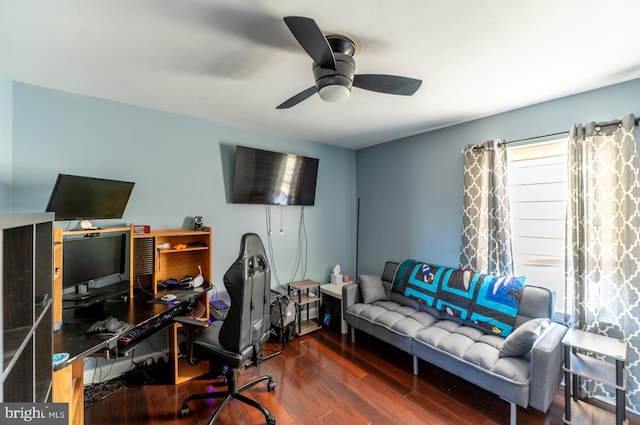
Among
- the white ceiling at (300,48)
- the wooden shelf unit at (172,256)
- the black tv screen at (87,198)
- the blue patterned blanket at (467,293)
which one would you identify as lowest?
the blue patterned blanket at (467,293)

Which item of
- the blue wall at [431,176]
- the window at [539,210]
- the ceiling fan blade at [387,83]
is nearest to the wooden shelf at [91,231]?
the ceiling fan blade at [387,83]

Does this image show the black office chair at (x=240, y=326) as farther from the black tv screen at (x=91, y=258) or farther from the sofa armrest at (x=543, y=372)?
the sofa armrest at (x=543, y=372)

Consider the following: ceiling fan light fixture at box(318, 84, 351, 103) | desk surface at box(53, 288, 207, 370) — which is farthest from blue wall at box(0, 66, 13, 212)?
ceiling fan light fixture at box(318, 84, 351, 103)

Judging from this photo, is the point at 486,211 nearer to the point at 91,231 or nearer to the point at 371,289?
the point at 371,289

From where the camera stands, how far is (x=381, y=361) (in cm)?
271

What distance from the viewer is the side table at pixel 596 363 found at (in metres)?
1.62

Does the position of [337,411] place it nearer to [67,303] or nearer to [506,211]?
[67,303]

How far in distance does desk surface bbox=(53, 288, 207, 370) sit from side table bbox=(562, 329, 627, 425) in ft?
9.45

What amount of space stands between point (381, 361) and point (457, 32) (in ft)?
9.28

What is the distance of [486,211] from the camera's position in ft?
8.84

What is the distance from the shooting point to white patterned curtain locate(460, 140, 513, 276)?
258 cm

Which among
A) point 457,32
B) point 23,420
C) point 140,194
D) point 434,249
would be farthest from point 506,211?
point 140,194

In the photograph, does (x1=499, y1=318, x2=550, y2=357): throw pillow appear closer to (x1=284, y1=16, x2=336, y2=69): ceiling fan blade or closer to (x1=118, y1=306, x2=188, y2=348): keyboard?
(x1=284, y1=16, x2=336, y2=69): ceiling fan blade

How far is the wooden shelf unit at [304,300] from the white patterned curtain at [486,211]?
182 centimetres
